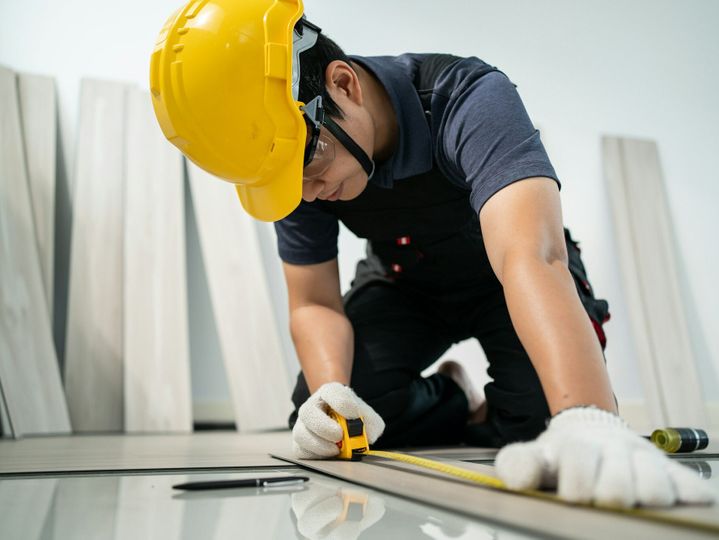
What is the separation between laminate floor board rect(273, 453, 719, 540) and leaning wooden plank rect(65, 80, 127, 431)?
246cm

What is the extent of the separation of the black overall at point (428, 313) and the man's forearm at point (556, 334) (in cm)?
68

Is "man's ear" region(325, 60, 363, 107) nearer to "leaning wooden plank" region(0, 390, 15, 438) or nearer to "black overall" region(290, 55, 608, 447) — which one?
"black overall" region(290, 55, 608, 447)

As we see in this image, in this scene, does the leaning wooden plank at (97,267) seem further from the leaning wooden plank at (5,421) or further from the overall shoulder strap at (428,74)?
the overall shoulder strap at (428,74)

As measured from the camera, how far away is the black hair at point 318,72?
1357mm

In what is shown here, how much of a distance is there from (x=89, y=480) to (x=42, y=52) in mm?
3080

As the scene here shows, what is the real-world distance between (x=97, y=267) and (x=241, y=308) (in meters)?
0.74

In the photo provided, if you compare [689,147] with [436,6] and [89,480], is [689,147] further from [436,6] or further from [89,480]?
[89,480]

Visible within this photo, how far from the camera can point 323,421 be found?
1.32 m

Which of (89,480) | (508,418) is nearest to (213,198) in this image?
(508,418)

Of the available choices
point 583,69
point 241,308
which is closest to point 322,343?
point 241,308

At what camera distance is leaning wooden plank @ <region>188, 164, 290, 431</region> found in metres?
3.19

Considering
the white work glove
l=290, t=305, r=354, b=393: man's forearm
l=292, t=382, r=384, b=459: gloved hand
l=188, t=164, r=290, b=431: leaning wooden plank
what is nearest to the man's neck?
l=290, t=305, r=354, b=393: man's forearm

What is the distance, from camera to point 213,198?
3.48 m

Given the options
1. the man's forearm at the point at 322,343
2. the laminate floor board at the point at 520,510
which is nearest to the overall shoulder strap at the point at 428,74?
the man's forearm at the point at 322,343
